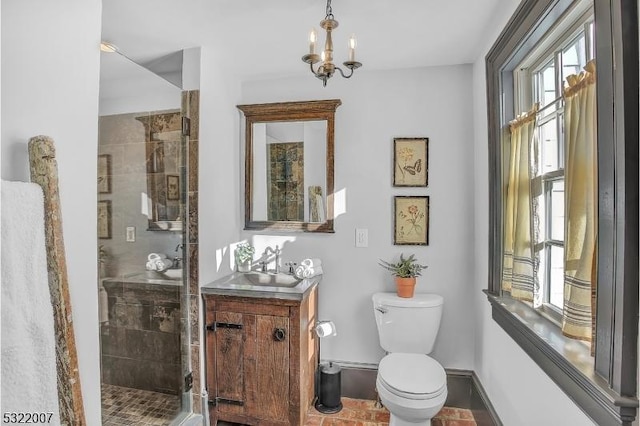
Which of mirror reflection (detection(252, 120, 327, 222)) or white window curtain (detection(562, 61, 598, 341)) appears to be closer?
white window curtain (detection(562, 61, 598, 341))

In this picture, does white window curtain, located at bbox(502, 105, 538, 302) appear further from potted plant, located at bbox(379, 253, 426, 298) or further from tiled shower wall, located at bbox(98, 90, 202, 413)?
tiled shower wall, located at bbox(98, 90, 202, 413)

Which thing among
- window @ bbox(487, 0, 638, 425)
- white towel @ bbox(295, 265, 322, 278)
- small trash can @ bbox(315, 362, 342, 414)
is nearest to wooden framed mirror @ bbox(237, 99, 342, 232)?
white towel @ bbox(295, 265, 322, 278)

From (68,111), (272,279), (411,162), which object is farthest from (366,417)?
(68,111)

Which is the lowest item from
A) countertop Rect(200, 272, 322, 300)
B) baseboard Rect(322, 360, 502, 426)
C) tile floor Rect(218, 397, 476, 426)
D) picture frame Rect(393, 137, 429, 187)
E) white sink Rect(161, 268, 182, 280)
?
tile floor Rect(218, 397, 476, 426)

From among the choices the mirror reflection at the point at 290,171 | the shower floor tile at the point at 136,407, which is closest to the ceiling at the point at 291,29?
the mirror reflection at the point at 290,171

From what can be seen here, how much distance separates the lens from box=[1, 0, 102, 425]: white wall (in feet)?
3.34

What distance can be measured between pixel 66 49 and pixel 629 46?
168 centimetres

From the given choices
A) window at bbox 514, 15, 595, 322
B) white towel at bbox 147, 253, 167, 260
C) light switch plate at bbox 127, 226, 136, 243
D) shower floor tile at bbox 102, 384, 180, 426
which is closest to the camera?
window at bbox 514, 15, 595, 322

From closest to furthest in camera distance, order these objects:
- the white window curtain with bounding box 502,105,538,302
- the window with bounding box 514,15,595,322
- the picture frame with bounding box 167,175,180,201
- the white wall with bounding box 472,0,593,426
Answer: the white wall with bounding box 472,0,593,426
the window with bounding box 514,15,595,322
the white window curtain with bounding box 502,105,538,302
the picture frame with bounding box 167,175,180,201

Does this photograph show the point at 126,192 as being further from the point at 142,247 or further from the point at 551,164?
the point at 551,164

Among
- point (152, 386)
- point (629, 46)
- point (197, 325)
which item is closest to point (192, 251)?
point (197, 325)

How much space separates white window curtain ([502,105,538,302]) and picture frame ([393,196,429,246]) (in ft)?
2.32

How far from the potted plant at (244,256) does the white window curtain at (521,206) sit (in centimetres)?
166

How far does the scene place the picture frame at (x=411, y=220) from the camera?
8.02ft
